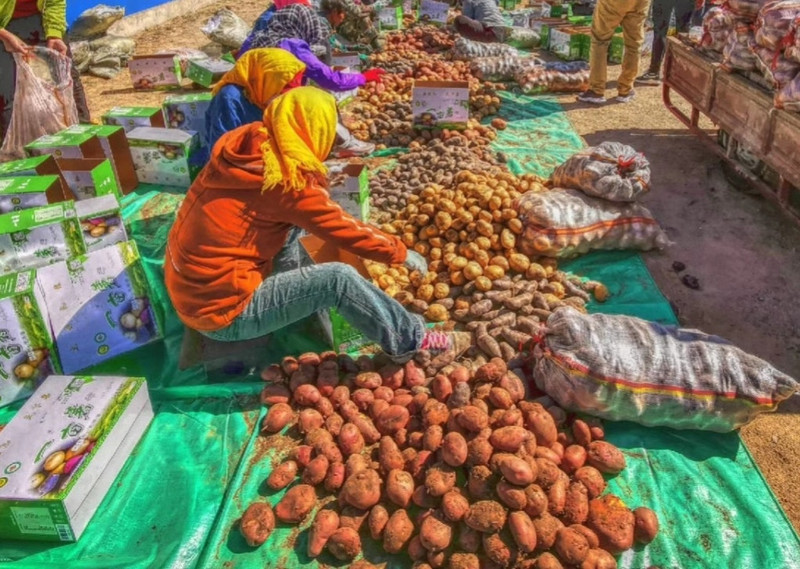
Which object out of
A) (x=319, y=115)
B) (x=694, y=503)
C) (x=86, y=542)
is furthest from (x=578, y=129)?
(x=86, y=542)

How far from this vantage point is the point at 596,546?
2264 mm

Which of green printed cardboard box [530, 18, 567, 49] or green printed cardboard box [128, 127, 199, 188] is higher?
green printed cardboard box [530, 18, 567, 49]

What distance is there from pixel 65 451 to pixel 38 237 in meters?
1.42

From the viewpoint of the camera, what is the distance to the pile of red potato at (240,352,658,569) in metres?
2.24

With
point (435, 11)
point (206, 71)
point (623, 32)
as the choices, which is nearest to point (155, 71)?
point (206, 71)

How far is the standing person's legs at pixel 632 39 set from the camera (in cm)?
693

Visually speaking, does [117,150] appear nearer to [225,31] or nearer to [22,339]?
[22,339]

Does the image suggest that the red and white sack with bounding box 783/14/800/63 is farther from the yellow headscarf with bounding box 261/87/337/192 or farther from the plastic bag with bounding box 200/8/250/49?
the plastic bag with bounding box 200/8/250/49

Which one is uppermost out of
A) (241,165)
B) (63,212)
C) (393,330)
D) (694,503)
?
(241,165)

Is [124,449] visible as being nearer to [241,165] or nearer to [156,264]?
[241,165]

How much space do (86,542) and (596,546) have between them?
193 centimetres

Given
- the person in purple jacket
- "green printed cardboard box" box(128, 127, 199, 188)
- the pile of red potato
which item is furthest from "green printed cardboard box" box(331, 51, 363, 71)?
the pile of red potato

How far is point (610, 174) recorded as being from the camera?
414 centimetres

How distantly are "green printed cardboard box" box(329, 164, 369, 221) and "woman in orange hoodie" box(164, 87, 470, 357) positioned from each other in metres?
0.97
